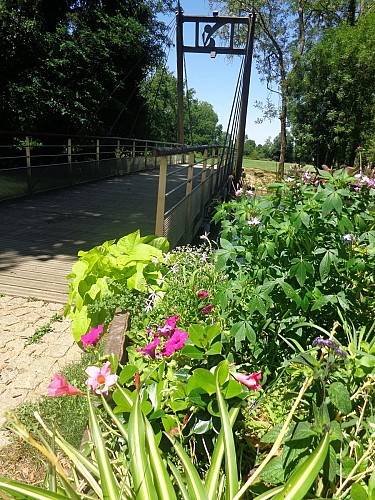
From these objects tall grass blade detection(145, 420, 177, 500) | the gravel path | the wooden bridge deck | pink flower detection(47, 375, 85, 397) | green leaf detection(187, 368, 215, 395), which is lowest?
the gravel path

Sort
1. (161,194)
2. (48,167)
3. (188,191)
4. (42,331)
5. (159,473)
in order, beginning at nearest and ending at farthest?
(159,473)
(42,331)
(161,194)
(188,191)
(48,167)

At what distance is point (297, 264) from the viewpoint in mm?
1466

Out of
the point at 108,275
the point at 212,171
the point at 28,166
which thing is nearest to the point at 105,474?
the point at 108,275

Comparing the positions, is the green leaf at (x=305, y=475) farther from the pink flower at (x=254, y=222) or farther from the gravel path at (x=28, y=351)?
the gravel path at (x=28, y=351)

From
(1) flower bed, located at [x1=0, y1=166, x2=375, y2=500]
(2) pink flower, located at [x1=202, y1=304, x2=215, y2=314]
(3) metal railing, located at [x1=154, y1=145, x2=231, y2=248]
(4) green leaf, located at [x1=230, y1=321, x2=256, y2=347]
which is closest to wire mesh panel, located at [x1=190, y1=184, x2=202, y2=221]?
(3) metal railing, located at [x1=154, y1=145, x2=231, y2=248]

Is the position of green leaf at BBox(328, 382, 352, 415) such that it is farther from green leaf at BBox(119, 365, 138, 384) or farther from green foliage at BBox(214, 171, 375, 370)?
green leaf at BBox(119, 365, 138, 384)

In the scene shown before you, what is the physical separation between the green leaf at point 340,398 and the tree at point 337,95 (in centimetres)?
1598

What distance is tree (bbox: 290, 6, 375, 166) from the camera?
15578mm

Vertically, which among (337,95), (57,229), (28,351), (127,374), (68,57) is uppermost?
(337,95)

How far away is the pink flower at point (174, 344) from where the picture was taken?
1453 millimetres

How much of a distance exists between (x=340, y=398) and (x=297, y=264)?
53cm

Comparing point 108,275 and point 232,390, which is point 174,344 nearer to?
point 232,390

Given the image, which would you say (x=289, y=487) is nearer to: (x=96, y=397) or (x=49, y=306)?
(x=96, y=397)

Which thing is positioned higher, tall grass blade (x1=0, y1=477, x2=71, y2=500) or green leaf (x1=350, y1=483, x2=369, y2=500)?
green leaf (x1=350, y1=483, x2=369, y2=500)
